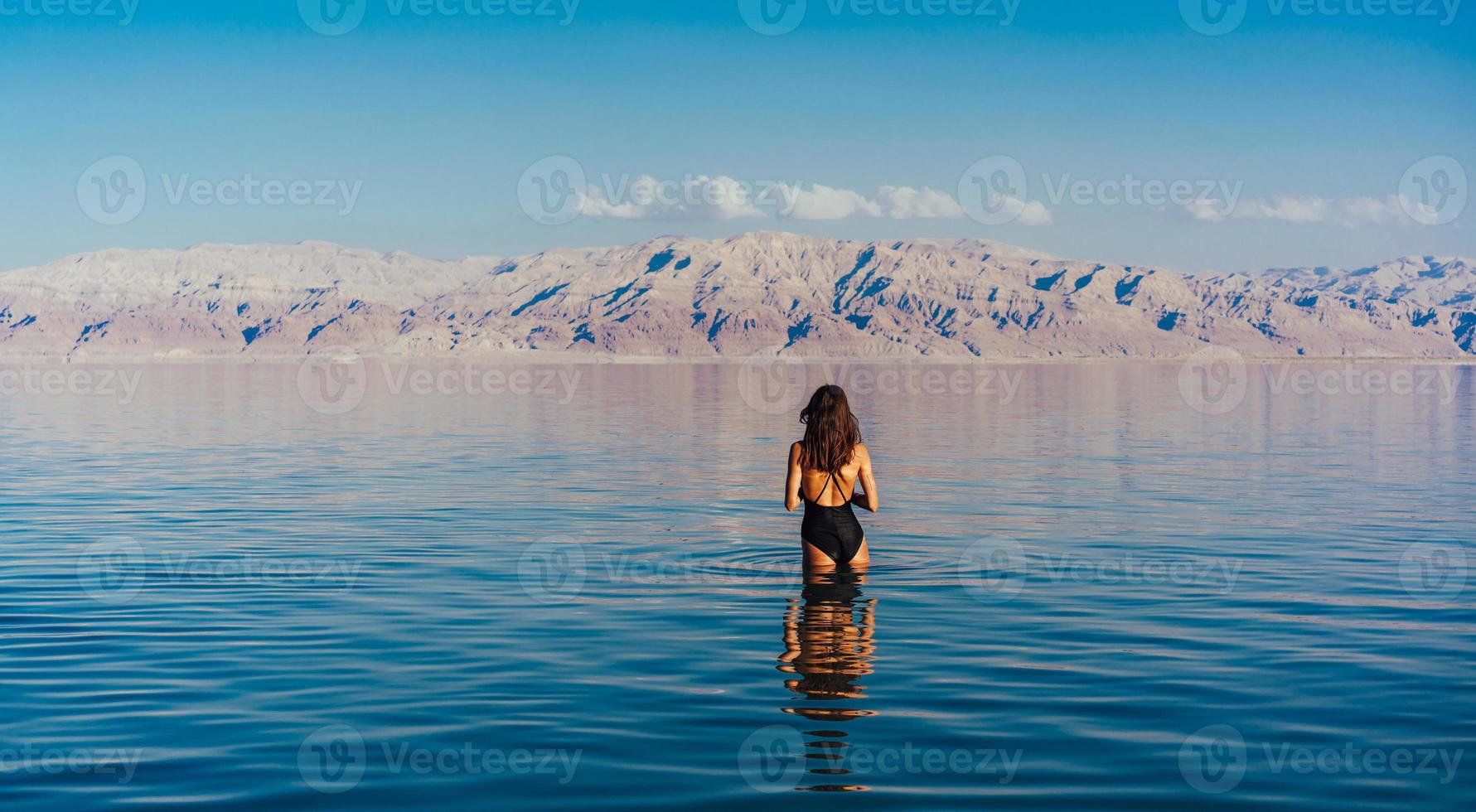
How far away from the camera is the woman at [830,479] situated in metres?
13.4

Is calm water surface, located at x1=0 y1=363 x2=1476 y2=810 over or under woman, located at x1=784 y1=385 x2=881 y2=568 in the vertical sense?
under

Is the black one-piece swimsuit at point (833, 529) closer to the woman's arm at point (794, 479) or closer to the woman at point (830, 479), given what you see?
the woman at point (830, 479)

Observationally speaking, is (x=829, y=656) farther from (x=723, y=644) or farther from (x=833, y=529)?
(x=833, y=529)

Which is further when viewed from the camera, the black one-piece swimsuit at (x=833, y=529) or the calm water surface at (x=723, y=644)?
the black one-piece swimsuit at (x=833, y=529)

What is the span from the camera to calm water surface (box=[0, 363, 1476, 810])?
8.20 metres

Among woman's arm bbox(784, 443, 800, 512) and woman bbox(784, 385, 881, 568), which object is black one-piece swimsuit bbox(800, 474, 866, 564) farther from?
woman's arm bbox(784, 443, 800, 512)

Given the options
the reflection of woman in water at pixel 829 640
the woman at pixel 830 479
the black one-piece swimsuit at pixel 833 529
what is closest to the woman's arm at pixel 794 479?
the woman at pixel 830 479

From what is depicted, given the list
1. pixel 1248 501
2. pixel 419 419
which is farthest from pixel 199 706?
pixel 419 419

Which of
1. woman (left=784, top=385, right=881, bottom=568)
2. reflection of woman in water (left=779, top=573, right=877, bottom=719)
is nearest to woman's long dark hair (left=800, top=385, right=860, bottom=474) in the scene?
woman (left=784, top=385, right=881, bottom=568)

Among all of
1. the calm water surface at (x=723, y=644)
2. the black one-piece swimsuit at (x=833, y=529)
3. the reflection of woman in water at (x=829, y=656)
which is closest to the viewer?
the calm water surface at (x=723, y=644)

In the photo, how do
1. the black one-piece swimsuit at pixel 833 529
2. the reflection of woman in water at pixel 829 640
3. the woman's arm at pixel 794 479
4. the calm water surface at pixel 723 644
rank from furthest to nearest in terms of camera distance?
the black one-piece swimsuit at pixel 833 529, the woman's arm at pixel 794 479, the reflection of woman in water at pixel 829 640, the calm water surface at pixel 723 644

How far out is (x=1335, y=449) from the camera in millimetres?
39094

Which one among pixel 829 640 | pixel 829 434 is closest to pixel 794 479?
pixel 829 434

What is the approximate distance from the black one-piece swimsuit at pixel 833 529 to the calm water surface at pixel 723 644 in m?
0.34
